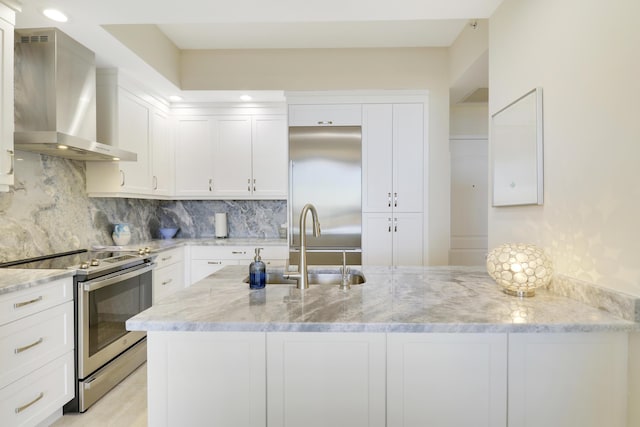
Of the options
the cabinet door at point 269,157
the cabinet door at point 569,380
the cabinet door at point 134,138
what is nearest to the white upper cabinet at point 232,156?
the cabinet door at point 269,157

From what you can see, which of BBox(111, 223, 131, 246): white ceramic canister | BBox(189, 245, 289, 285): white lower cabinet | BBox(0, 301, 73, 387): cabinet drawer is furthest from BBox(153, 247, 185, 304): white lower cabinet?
BBox(0, 301, 73, 387): cabinet drawer

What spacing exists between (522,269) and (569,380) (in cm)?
41

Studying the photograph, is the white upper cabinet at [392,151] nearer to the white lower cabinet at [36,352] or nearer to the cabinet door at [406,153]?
the cabinet door at [406,153]

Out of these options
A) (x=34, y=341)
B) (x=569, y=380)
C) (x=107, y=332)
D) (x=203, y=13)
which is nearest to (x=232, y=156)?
(x=203, y=13)

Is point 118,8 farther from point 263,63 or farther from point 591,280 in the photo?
point 591,280

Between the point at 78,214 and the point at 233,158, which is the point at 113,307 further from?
the point at 233,158

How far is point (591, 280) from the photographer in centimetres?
136

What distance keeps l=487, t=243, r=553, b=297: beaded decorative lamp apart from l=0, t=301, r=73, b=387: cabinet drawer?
2.31 meters

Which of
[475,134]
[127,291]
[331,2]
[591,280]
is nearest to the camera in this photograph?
[591,280]

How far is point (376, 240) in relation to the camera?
3602 millimetres

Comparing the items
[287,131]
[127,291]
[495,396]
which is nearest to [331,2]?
[287,131]

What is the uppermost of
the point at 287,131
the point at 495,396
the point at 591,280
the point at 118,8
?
the point at 118,8

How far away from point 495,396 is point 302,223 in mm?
955

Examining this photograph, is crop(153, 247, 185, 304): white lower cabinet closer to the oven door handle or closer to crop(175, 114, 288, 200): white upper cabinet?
the oven door handle
